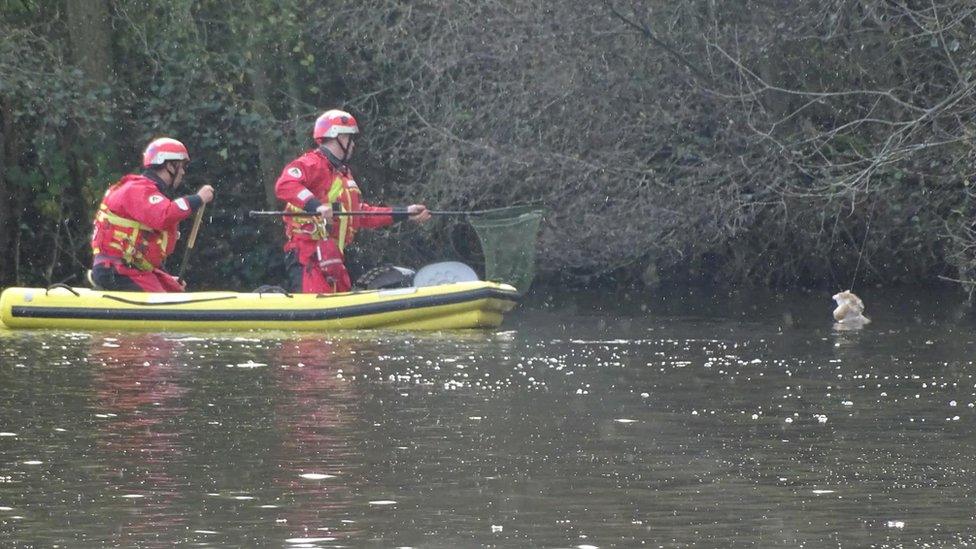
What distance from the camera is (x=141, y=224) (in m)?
14.9

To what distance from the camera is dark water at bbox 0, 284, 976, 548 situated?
6.80 m

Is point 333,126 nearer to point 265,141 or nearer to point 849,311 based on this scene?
point 849,311

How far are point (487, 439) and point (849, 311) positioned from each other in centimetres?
689

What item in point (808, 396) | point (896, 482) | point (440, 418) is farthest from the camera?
point (808, 396)

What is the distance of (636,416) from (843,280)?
36.5 feet

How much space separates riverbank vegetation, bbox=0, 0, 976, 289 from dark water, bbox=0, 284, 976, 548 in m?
3.55

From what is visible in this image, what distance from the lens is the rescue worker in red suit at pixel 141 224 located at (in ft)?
48.5

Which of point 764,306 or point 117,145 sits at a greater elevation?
point 117,145

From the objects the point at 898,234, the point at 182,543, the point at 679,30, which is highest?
the point at 679,30

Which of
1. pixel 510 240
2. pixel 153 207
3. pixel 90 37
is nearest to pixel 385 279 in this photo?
pixel 510 240

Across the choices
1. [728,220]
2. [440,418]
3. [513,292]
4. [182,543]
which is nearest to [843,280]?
[728,220]

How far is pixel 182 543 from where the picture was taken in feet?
21.2

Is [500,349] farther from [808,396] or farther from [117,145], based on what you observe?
[117,145]

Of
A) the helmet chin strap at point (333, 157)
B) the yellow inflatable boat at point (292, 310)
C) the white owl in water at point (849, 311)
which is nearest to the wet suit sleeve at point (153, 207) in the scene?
the yellow inflatable boat at point (292, 310)
